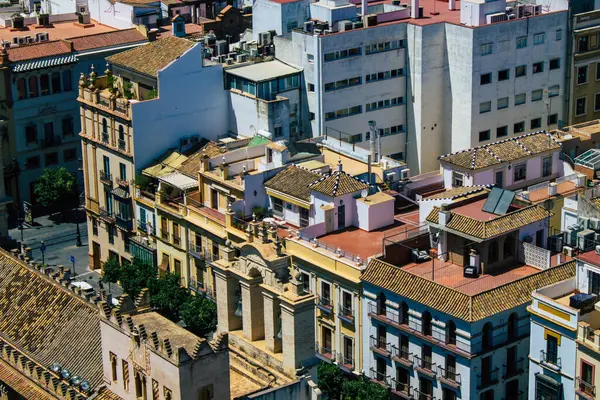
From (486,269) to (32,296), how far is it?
3449 cm

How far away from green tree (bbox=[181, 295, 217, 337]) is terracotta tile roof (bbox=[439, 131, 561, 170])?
24195 mm

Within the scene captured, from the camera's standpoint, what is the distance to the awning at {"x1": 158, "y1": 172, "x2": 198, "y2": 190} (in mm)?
130375

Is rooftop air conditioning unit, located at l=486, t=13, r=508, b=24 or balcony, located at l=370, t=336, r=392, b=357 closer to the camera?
balcony, located at l=370, t=336, r=392, b=357

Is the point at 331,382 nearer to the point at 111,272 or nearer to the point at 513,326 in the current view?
the point at 513,326

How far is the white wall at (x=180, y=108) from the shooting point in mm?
135375

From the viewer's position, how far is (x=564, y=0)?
145 m

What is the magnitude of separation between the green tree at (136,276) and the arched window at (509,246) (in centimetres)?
3227

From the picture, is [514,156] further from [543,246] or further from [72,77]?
[72,77]

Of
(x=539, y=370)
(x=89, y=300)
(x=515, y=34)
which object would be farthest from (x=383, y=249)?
(x=515, y=34)

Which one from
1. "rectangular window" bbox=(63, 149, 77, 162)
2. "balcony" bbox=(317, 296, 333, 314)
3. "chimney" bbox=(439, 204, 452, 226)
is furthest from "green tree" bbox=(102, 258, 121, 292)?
"chimney" bbox=(439, 204, 452, 226)

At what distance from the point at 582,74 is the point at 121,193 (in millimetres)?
47734

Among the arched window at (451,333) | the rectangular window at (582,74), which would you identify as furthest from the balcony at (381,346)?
the rectangular window at (582,74)

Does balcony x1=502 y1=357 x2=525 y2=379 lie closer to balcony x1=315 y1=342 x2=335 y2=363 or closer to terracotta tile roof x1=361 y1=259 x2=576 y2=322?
terracotta tile roof x1=361 y1=259 x2=576 y2=322

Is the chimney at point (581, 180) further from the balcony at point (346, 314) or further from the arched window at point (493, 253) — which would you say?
the balcony at point (346, 314)
